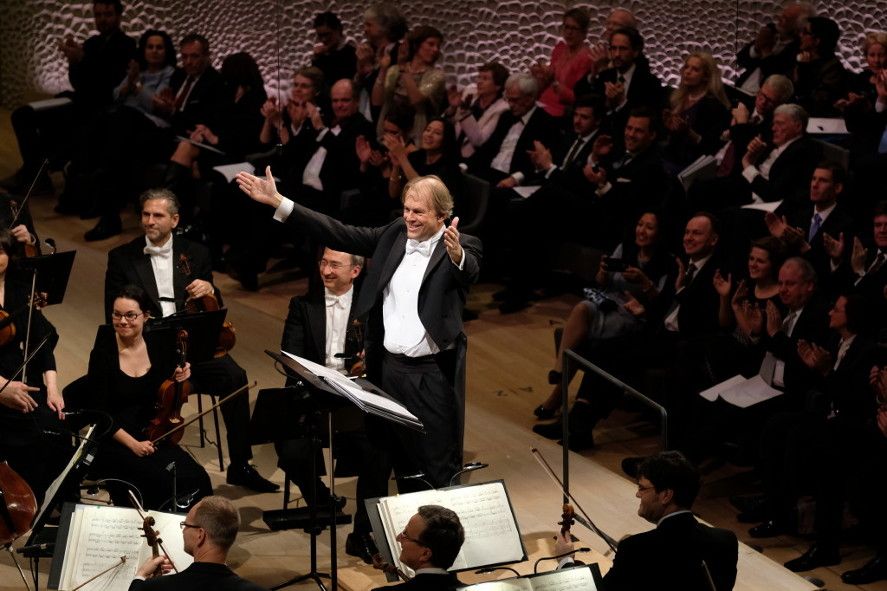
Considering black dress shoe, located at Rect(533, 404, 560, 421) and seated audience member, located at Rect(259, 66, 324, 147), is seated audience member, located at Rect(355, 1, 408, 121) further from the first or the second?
black dress shoe, located at Rect(533, 404, 560, 421)

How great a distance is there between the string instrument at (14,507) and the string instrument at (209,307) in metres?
1.11

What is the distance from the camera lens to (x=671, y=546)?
3.87 m

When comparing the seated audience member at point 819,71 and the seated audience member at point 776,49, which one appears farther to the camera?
the seated audience member at point 776,49

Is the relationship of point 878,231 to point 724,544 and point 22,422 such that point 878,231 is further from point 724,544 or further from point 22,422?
point 22,422

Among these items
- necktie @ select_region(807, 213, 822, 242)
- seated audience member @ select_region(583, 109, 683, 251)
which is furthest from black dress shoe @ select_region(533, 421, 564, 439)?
necktie @ select_region(807, 213, 822, 242)

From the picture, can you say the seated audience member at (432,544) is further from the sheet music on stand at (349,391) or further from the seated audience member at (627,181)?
the seated audience member at (627,181)

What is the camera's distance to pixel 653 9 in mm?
9586

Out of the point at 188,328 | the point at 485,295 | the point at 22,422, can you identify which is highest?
Result: the point at 188,328

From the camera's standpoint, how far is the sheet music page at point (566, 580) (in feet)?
13.1

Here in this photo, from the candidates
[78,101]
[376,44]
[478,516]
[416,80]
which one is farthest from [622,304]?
[78,101]

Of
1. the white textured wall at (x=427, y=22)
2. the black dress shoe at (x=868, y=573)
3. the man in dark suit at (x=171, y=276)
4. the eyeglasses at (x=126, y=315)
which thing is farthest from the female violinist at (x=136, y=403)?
the white textured wall at (x=427, y=22)

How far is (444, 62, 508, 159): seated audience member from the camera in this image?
27.5 feet

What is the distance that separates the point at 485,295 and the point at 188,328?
123 inches

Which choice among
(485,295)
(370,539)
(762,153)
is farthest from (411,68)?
(370,539)
